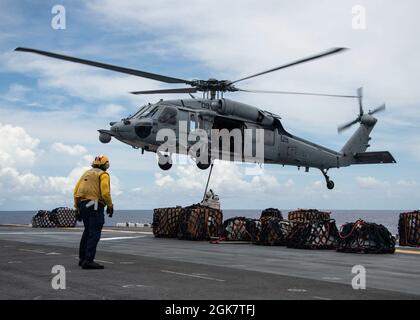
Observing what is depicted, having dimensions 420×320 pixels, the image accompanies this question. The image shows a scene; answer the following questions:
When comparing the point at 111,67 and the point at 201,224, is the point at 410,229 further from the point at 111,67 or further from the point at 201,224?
the point at 111,67

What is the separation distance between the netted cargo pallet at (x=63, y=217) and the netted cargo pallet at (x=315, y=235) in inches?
887

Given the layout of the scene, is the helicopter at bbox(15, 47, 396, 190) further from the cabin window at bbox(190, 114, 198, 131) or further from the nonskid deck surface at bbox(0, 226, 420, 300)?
the nonskid deck surface at bbox(0, 226, 420, 300)

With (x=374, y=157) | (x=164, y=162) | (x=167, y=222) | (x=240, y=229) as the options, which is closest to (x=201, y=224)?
(x=240, y=229)

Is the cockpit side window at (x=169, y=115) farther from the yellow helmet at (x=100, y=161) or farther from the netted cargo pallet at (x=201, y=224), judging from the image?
the yellow helmet at (x=100, y=161)

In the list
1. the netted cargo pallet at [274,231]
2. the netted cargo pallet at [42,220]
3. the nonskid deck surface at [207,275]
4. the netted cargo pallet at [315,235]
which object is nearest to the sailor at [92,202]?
the nonskid deck surface at [207,275]

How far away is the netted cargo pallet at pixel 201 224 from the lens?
20469mm

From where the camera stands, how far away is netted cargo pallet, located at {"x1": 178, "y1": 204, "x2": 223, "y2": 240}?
20469 millimetres

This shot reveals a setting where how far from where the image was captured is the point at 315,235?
16.9 m

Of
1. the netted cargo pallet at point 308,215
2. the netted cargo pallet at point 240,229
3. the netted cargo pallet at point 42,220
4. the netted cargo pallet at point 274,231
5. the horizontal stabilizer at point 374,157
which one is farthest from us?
the netted cargo pallet at point 42,220

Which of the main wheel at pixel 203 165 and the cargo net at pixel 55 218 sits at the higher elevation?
the main wheel at pixel 203 165

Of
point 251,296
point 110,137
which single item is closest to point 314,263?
point 251,296

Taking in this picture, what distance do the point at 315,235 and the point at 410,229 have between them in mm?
4008
